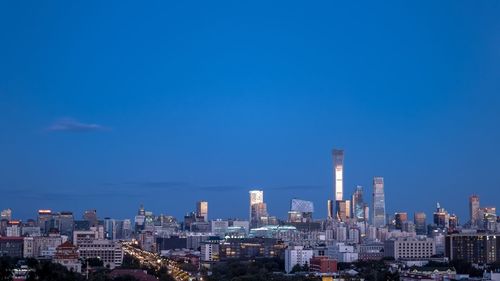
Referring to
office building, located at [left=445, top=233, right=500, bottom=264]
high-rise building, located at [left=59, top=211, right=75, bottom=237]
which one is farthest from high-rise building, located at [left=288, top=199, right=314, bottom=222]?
office building, located at [left=445, top=233, right=500, bottom=264]

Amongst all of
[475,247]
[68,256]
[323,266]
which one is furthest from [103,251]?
[475,247]

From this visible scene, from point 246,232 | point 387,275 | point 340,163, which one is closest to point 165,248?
point 246,232

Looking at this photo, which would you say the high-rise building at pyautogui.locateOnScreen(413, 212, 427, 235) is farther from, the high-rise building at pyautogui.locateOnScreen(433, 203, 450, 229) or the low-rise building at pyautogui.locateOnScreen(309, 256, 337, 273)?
the low-rise building at pyautogui.locateOnScreen(309, 256, 337, 273)

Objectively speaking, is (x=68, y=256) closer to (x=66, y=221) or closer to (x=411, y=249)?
(x=411, y=249)

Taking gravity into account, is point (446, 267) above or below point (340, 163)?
below

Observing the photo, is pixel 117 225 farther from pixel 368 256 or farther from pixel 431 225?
pixel 368 256

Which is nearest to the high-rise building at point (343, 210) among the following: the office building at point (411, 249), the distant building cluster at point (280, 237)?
the distant building cluster at point (280, 237)

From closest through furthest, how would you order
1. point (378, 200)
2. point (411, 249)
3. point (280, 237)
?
1. point (411, 249)
2. point (280, 237)
3. point (378, 200)

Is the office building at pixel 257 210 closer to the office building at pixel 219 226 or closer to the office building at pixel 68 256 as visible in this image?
the office building at pixel 219 226
